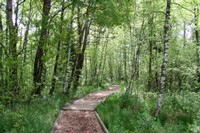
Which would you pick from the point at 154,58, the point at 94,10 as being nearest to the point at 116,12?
the point at 94,10

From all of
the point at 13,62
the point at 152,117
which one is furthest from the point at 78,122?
the point at 13,62

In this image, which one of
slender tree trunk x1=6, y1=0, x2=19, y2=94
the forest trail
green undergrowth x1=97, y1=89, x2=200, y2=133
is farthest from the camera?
the forest trail

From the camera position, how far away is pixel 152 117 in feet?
37.4

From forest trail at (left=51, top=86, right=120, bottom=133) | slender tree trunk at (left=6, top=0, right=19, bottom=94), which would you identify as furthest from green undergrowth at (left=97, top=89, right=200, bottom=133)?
slender tree trunk at (left=6, top=0, right=19, bottom=94)

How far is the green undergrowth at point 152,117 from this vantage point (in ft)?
31.2

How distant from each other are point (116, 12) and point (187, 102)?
6379 mm

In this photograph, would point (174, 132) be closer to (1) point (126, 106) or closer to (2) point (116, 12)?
(1) point (126, 106)

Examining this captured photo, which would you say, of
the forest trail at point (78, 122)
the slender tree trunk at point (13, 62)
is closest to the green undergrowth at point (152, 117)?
the forest trail at point (78, 122)

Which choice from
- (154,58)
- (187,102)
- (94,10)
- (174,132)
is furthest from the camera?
(154,58)

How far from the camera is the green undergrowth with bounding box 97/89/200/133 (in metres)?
9.52

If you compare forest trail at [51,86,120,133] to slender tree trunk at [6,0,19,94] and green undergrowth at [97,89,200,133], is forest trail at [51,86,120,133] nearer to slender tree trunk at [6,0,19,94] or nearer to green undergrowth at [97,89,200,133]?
green undergrowth at [97,89,200,133]

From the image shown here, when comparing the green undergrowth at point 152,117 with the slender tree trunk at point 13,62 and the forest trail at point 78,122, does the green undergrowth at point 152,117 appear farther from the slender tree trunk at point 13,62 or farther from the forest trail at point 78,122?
the slender tree trunk at point 13,62

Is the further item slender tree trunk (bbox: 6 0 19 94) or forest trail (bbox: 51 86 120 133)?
forest trail (bbox: 51 86 120 133)

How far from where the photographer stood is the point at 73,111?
13.5 metres
